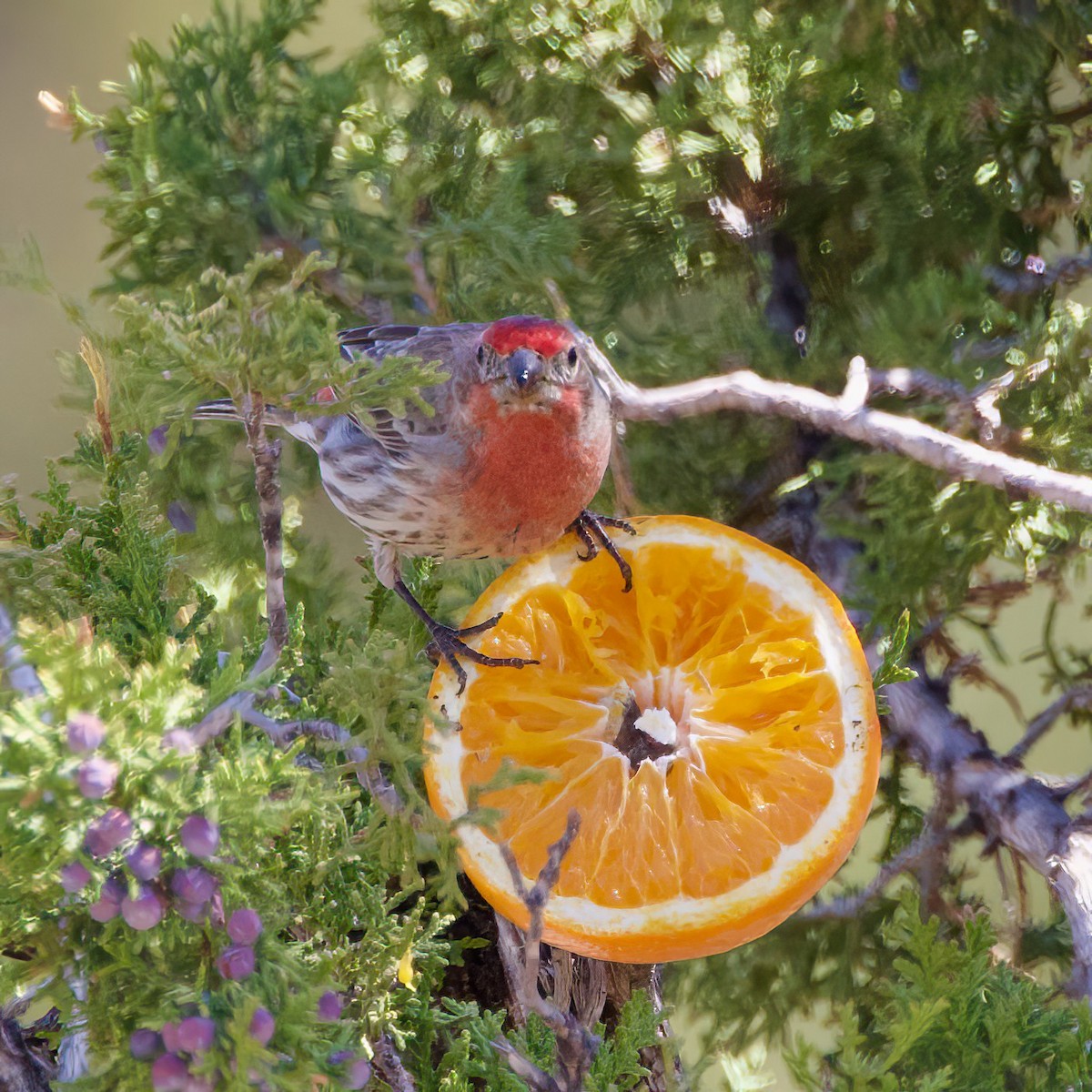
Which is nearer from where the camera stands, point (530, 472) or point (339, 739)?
point (339, 739)

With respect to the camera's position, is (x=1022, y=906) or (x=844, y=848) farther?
(x=1022, y=906)

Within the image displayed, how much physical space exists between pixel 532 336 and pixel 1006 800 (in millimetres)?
522

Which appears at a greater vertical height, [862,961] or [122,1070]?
[122,1070]

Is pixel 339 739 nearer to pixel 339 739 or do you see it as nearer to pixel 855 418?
pixel 339 739

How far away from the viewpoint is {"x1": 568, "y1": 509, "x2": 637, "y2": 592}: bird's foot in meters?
0.95

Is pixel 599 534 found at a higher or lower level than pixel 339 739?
lower

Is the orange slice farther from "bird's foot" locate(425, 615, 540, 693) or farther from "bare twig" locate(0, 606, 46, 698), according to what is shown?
"bare twig" locate(0, 606, 46, 698)

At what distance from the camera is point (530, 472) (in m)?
0.98

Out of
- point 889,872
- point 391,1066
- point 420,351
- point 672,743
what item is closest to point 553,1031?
point 391,1066

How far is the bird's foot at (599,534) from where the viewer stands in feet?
3.12

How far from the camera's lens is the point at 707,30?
0.96 m

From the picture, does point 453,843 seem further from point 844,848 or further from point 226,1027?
point 844,848

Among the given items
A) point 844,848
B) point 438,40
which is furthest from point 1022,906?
point 438,40

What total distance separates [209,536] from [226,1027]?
580 mm
